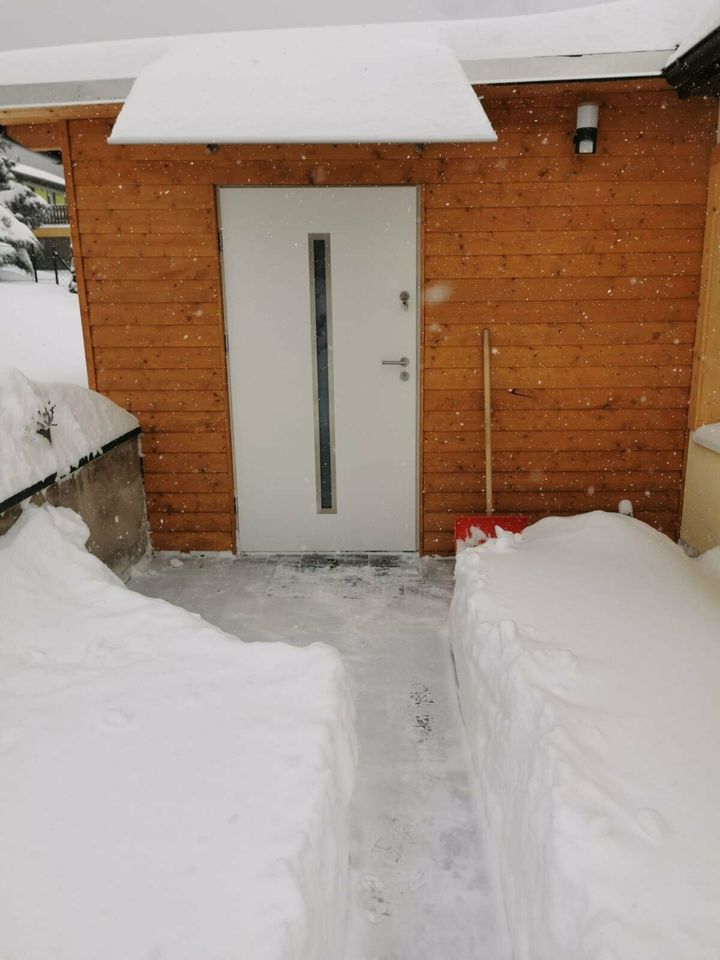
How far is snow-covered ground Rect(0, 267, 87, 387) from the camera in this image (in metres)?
10.1

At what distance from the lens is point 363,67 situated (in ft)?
11.0

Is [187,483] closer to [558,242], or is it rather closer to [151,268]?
[151,268]

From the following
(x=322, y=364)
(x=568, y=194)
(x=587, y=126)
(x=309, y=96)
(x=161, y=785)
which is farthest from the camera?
(x=322, y=364)

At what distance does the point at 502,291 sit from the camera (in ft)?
14.1

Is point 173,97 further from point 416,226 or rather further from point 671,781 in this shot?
point 671,781

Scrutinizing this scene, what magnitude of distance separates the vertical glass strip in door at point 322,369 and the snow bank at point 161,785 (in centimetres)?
208

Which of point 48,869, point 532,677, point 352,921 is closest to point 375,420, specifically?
point 532,677

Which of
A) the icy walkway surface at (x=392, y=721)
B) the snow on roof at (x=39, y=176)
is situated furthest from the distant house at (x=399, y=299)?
the snow on roof at (x=39, y=176)

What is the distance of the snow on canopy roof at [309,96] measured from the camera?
314 cm

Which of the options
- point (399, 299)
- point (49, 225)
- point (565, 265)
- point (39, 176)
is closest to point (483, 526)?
point (399, 299)

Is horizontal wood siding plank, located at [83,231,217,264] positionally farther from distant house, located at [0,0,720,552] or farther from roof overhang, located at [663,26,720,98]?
roof overhang, located at [663,26,720,98]

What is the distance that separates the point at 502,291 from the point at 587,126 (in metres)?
0.97

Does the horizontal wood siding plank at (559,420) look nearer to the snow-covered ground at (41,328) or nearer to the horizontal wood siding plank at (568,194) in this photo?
the horizontal wood siding plank at (568,194)

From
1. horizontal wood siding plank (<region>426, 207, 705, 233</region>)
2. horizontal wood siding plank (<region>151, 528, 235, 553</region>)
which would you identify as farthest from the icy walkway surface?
horizontal wood siding plank (<region>426, 207, 705, 233</region>)
